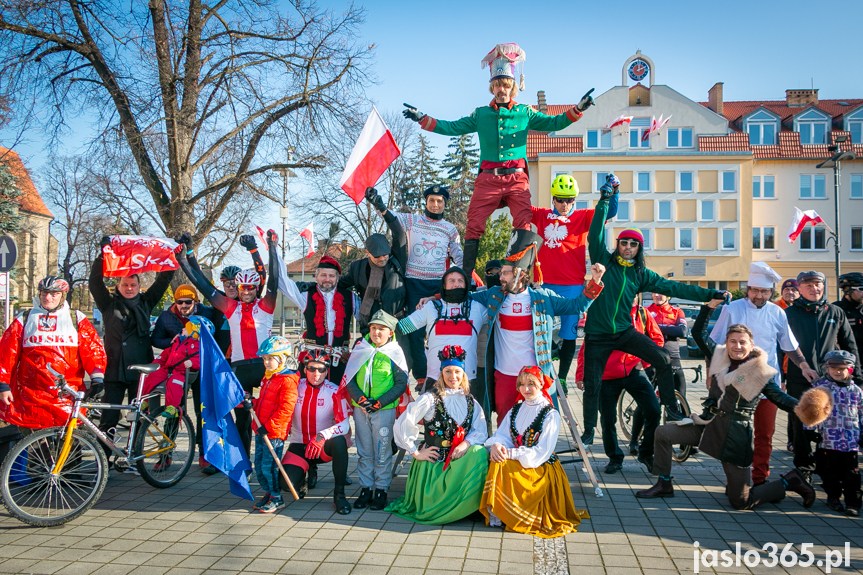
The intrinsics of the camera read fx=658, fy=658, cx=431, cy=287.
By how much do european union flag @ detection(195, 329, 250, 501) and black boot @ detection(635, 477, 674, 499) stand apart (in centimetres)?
348

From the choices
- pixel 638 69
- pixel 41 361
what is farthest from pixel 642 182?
pixel 41 361

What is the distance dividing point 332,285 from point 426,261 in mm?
1041

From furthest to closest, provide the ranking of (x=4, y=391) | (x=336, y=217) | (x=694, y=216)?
(x=694, y=216) < (x=336, y=217) < (x=4, y=391)

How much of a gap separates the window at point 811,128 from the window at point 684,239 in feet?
29.2

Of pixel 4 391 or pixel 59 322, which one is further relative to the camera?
pixel 59 322

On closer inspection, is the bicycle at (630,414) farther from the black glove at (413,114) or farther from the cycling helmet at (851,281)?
the black glove at (413,114)

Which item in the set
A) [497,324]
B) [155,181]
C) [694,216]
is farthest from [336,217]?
[497,324]

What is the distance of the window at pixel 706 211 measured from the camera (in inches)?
1604

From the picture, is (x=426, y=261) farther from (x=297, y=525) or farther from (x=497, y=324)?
Answer: (x=297, y=525)

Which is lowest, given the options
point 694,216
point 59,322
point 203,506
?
point 203,506

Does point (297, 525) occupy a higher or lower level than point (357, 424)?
lower

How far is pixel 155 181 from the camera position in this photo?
42.3ft

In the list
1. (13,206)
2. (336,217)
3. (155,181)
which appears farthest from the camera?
(336,217)

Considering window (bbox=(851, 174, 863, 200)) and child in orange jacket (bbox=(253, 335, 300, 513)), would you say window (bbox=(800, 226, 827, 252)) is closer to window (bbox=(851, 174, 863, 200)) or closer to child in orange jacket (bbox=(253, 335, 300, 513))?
window (bbox=(851, 174, 863, 200))
